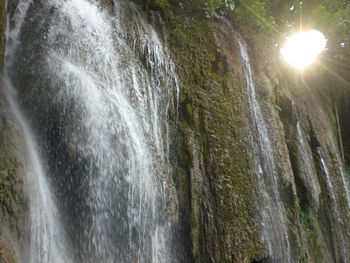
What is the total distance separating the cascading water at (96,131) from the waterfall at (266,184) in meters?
1.44

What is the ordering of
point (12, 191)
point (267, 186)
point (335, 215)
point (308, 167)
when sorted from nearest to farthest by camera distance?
point (12, 191) → point (267, 186) → point (308, 167) → point (335, 215)

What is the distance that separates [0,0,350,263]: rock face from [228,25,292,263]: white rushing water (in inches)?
4.1

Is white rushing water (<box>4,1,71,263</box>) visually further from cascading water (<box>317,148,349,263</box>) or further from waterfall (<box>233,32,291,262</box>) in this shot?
cascading water (<box>317,148,349,263</box>)

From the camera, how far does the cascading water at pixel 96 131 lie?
2.85 meters

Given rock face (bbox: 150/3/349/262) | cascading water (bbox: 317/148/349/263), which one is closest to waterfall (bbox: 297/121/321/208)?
rock face (bbox: 150/3/349/262)

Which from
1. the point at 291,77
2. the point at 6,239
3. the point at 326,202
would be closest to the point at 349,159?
the point at 326,202

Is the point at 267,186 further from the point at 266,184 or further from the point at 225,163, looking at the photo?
the point at 225,163

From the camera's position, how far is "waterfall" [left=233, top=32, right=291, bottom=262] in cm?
412

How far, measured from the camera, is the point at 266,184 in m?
4.57

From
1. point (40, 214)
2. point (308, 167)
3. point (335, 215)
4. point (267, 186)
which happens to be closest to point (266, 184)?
point (267, 186)

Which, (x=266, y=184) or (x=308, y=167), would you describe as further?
(x=308, y=167)

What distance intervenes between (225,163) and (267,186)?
934 millimetres

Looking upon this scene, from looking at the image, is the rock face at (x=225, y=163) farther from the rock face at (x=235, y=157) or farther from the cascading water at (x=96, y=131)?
the cascading water at (x=96, y=131)

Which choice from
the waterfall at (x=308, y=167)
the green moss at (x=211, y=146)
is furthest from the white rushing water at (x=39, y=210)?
the waterfall at (x=308, y=167)
